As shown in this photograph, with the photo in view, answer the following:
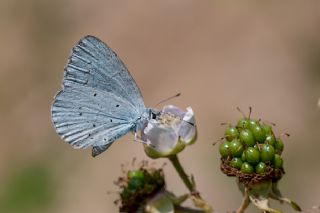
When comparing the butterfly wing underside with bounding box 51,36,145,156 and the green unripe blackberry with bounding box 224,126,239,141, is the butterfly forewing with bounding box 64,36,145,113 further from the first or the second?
the green unripe blackberry with bounding box 224,126,239,141

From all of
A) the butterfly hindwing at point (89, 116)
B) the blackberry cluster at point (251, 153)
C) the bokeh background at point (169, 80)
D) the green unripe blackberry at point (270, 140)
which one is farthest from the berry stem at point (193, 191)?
the bokeh background at point (169, 80)

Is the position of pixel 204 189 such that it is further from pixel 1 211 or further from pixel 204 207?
pixel 204 207

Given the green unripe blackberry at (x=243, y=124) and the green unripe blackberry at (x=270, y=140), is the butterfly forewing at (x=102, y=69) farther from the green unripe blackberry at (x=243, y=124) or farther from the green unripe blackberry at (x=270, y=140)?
the green unripe blackberry at (x=270, y=140)

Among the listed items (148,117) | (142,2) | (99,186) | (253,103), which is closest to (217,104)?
(253,103)

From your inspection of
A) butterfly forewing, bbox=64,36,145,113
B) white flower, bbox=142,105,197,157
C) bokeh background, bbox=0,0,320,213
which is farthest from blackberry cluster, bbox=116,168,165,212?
bokeh background, bbox=0,0,320,213

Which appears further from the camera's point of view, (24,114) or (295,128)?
(24,114)

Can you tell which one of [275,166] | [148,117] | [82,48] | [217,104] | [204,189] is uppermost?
[82,48]

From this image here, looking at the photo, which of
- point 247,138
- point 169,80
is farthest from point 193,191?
point 169,80
